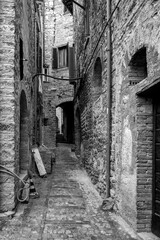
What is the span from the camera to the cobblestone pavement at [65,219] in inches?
142

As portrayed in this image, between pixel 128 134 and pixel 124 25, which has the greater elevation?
pixel 124 25

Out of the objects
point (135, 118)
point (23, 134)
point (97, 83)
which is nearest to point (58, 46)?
point (97, 83)

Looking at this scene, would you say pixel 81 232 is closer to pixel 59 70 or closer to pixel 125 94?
pixel 125 94

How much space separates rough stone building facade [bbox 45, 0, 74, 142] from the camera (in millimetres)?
15406

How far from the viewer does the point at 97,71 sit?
23.1 feet

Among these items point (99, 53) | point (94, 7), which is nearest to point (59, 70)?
point (94, 7)

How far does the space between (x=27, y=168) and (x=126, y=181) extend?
127 inches

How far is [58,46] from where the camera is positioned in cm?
1576

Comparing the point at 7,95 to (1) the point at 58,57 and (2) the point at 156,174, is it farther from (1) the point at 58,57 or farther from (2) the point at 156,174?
(1) the point at 58,57

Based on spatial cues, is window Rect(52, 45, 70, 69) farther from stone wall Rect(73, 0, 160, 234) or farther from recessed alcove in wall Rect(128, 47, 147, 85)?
recessed alcove in wall Rect(128, 47, 147, 85)

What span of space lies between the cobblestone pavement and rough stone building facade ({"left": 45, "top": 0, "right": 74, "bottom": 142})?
30.9 ft

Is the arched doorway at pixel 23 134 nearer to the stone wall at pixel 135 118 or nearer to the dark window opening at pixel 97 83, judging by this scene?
the dark window opening at pixel 97 83

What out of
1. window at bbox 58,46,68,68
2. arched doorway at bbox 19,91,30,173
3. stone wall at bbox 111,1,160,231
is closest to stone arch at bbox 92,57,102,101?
arched doorway at bbox 19,91,30,173

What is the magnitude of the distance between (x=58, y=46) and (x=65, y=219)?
13.1m
